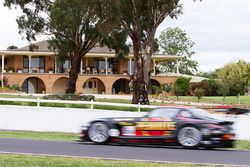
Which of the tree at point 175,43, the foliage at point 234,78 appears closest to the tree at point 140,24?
the foliage at point 234,78

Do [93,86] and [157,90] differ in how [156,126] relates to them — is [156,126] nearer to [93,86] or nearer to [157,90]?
[157,90]

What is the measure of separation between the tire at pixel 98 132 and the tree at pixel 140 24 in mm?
21838

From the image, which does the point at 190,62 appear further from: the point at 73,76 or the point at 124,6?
the point at 124,6

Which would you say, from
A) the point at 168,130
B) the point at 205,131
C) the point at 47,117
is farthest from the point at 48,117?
the point at 205,131

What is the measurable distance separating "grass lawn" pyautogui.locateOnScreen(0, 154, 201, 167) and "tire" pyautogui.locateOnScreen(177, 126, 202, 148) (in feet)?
15.4

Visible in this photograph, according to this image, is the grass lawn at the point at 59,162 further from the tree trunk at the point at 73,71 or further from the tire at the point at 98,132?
the tree trunk at the point at 73,71

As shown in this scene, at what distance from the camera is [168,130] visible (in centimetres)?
1747

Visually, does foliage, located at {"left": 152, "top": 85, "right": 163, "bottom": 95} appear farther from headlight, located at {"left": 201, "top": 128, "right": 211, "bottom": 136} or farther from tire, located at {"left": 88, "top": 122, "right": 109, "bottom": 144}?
headlight, located at {"left": 201, "top": 128, "right": 211, "bottom": 136}

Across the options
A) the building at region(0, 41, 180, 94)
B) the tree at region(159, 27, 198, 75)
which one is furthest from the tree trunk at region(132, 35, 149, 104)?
the tree at region(159, 27, 198, 75)

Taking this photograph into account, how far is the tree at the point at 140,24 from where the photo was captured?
3997 centimetres

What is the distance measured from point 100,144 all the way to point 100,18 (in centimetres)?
2317

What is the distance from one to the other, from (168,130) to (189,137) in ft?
2.20

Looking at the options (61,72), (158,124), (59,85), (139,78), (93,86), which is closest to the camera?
(158,124)

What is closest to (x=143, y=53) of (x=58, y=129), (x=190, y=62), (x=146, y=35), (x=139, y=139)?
(x=146, y=35)
